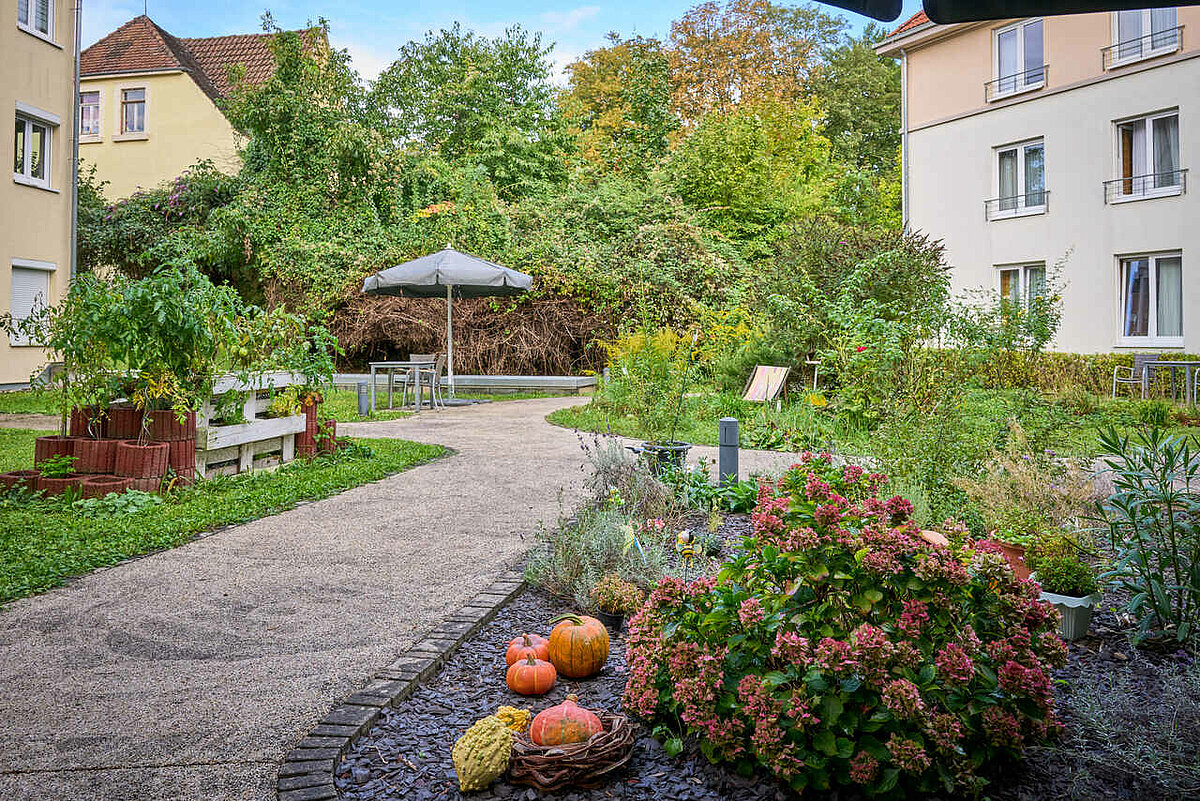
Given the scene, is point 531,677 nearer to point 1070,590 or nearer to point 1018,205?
point 1070,590

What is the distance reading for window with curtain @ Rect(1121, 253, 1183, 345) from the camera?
52.0 ft

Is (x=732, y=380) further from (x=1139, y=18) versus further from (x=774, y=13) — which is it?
(x=774, y=13)

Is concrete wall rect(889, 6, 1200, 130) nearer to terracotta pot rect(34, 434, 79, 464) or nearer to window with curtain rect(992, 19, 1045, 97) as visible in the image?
window with curtain rect(992, 19, 1045, 97)

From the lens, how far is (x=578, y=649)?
289 cm

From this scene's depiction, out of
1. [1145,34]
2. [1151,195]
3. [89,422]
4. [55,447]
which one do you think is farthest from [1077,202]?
[55,447]

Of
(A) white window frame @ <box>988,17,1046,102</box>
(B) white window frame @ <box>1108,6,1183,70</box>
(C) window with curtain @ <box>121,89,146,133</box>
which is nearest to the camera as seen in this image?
(B) white window frame @ <box>1108,6,1183,70</box>

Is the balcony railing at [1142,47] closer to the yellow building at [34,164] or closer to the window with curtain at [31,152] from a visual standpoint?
the yellow building at [34,164]

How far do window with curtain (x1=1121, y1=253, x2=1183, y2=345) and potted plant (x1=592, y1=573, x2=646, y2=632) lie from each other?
15980mm

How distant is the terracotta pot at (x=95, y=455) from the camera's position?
5.80 meters

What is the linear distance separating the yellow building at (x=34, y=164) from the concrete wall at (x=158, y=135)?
6.87 meters

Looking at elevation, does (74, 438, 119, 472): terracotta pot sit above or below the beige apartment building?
below

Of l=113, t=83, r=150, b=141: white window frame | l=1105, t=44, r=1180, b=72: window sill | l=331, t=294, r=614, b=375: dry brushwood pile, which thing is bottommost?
l=331, t=294, r=614, b=375: dry brushwood pile

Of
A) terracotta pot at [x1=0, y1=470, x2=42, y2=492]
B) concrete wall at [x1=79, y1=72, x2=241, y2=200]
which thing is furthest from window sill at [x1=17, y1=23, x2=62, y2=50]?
terracotta pot at [x1=0, y1=470, x2=42, y2=492]

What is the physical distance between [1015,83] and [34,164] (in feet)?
64.2
